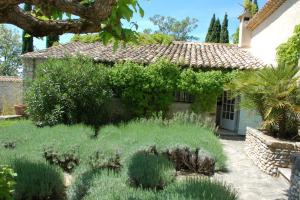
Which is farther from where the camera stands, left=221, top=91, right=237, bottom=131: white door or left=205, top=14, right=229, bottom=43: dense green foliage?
left=205, top=14, right=229, bottom=43: dense green foliage

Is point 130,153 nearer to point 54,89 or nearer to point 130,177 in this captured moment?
point 130,177

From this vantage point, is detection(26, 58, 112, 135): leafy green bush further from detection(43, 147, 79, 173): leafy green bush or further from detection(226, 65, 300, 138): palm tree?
detection(226, 65, 300, 138): palm tree

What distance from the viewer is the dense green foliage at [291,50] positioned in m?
13.8

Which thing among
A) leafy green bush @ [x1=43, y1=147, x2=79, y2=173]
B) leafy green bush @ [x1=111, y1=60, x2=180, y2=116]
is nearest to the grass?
leafy green bush @ [x1=43, y1=147, x2=79, y2=173]

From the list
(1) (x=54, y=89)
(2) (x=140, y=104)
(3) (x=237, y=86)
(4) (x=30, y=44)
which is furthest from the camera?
(4) (x=30, y=44)

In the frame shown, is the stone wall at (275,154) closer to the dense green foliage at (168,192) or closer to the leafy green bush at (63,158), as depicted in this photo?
the dense green foliage at (168,192)

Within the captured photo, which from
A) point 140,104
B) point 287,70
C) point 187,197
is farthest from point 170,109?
point 187,197

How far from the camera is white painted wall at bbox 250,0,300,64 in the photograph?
14.6 m

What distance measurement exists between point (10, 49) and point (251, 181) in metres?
42.5

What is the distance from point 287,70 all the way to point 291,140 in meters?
2.07

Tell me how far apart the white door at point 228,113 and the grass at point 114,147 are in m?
6.08

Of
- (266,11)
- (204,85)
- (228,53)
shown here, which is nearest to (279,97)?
(204,85)

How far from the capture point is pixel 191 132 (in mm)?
11570

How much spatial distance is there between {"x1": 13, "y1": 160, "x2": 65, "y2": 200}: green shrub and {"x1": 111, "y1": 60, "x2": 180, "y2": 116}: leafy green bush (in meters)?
9.71
